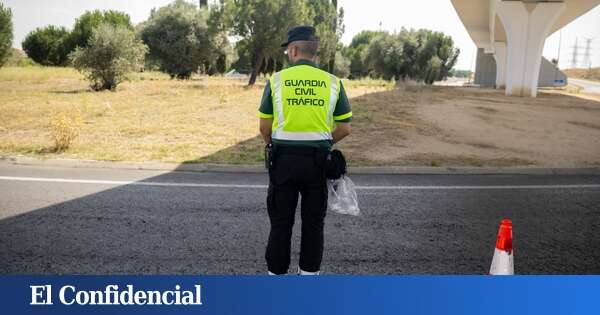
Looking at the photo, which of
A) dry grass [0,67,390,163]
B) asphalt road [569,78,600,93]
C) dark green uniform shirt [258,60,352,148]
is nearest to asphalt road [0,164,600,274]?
dark green uniform shirt [258,60,352,148]

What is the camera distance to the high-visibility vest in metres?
3.70

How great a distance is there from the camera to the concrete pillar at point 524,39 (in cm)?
2962

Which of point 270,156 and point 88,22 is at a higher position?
point 88,22

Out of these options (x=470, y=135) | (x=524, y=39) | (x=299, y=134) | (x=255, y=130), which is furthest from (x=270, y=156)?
(x=524, y=39)

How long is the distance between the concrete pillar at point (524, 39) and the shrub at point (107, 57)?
2191 centimetres

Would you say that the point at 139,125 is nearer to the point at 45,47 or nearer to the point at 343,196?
the point at 343,196

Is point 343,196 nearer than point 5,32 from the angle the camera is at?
Yes

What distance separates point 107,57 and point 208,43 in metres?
17.6

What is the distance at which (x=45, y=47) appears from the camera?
43.2 meters

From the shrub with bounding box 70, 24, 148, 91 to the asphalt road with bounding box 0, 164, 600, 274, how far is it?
1638 cm

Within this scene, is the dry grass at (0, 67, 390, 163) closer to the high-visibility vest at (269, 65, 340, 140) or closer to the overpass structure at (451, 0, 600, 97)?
the high-visibility vest at (269, 65, 340, 140)

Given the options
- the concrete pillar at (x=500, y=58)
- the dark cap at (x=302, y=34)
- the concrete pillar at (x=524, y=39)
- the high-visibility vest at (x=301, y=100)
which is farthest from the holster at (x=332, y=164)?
the concrete pillar at (x=500, y=58)

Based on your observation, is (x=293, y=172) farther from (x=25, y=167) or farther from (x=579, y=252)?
(x=25, y=167)

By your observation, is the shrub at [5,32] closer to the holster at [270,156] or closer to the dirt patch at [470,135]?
the dirt patch at [470,135]
